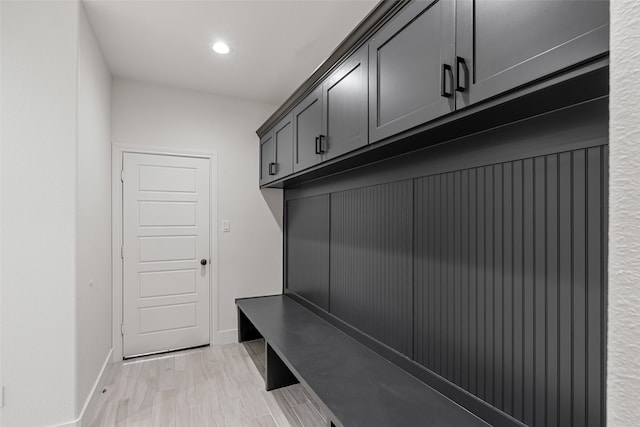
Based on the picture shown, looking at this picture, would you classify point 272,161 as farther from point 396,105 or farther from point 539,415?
point 539,415

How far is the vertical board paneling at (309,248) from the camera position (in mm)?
2892

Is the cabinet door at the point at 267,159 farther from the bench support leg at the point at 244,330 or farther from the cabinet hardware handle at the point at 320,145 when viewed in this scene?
the bench support leg at the point at 244,330

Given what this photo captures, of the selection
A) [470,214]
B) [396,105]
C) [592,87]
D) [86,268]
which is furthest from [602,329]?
[86,268]

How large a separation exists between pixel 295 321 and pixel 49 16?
2.66m

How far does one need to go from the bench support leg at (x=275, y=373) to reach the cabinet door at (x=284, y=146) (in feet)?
4.90

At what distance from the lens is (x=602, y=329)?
3.40ft

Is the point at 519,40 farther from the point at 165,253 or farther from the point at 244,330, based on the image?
the point at 244,330

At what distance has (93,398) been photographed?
2305 mm

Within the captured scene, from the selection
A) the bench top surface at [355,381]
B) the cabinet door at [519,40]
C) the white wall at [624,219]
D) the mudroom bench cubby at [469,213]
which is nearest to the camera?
the white wall at [624,219]

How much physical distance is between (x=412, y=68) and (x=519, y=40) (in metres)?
0.48

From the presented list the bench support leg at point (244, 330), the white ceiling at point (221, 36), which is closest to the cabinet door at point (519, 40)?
the white ceiling at point (221, 36)

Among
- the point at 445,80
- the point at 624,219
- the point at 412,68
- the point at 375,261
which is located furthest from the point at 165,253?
the point at 624,219

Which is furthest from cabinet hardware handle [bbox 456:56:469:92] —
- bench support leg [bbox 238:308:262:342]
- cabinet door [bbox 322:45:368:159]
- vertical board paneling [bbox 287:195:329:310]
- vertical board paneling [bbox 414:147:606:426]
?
bench support leg [bbox 238:308:262:342]

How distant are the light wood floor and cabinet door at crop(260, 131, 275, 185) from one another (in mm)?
A: 1823
